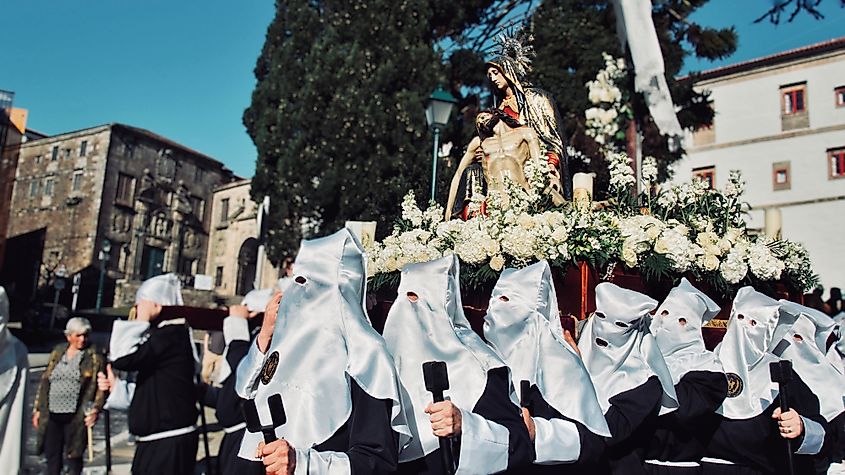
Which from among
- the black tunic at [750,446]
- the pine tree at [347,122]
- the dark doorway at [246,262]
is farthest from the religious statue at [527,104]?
the dark doorway at [246,262]

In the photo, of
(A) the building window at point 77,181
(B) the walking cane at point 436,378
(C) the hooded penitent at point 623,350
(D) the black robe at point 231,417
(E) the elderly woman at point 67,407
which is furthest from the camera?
(A) the building window at point 77,181

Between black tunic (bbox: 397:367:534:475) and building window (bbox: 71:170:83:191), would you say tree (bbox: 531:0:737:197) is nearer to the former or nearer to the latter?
black tunic (bbox: 397:367:534:475)

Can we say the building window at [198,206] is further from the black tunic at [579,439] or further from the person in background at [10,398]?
the black tunic at [579,439]

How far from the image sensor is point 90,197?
53.8m

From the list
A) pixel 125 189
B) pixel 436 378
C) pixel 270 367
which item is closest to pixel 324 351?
pixel 270 367

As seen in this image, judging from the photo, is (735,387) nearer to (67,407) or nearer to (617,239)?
(617,239)

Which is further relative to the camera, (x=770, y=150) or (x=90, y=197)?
(x=90, y=197)

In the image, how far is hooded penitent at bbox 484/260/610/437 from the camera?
352 centimetres

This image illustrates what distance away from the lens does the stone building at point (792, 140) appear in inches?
1190

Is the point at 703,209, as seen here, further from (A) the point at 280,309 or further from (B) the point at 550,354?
(A) the point at 280,309

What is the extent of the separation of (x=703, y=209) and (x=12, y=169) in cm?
2757

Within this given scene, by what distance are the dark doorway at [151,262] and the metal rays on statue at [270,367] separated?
185ft

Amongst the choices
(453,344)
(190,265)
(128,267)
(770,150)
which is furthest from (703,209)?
(190,265)

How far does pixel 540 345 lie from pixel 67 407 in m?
5.43
